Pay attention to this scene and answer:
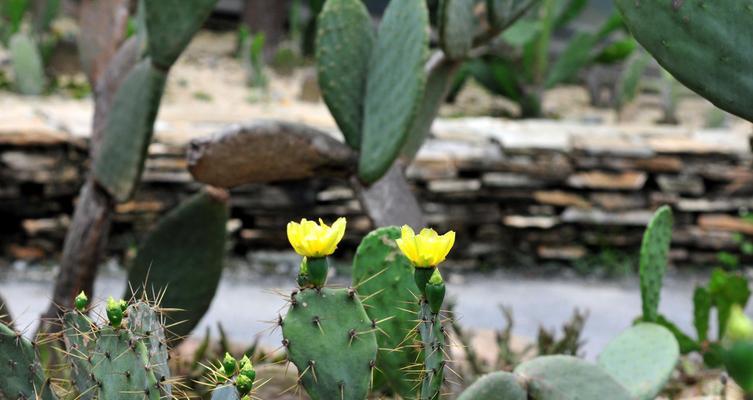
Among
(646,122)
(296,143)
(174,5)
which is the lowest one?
(646,122)

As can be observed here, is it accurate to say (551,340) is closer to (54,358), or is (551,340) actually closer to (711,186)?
(54,358)

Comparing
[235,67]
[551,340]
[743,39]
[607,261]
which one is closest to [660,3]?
[743,39]

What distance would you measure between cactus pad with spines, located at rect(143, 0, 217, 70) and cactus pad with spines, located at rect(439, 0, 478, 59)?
52 cm

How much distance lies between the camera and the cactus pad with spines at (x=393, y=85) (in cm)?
196

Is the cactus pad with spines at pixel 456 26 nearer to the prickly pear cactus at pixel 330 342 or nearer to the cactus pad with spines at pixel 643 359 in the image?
the cactus pad with spines at pixel 643 359

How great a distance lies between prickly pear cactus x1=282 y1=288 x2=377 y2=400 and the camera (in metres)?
1.12

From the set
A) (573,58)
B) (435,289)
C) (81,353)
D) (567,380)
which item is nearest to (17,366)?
(81,353)

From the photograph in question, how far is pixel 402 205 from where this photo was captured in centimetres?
229

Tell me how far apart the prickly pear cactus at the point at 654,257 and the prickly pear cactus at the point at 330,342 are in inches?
40.5

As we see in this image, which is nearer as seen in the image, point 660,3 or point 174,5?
point 660,3

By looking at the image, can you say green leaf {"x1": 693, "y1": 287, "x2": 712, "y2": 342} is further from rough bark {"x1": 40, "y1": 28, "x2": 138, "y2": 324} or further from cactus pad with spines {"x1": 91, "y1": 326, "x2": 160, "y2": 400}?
cactus pad with spines {"x1": 91, "y1": 326, "x2": 160, "y2": 400}

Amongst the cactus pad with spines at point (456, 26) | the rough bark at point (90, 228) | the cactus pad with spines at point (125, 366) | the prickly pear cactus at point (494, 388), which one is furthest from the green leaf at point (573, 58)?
the cactus pad with spines at point (125, 366)

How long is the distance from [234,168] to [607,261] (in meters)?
A: 3.59

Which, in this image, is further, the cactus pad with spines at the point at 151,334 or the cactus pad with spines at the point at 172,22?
the cactus pad with spines at the point at 172,22
